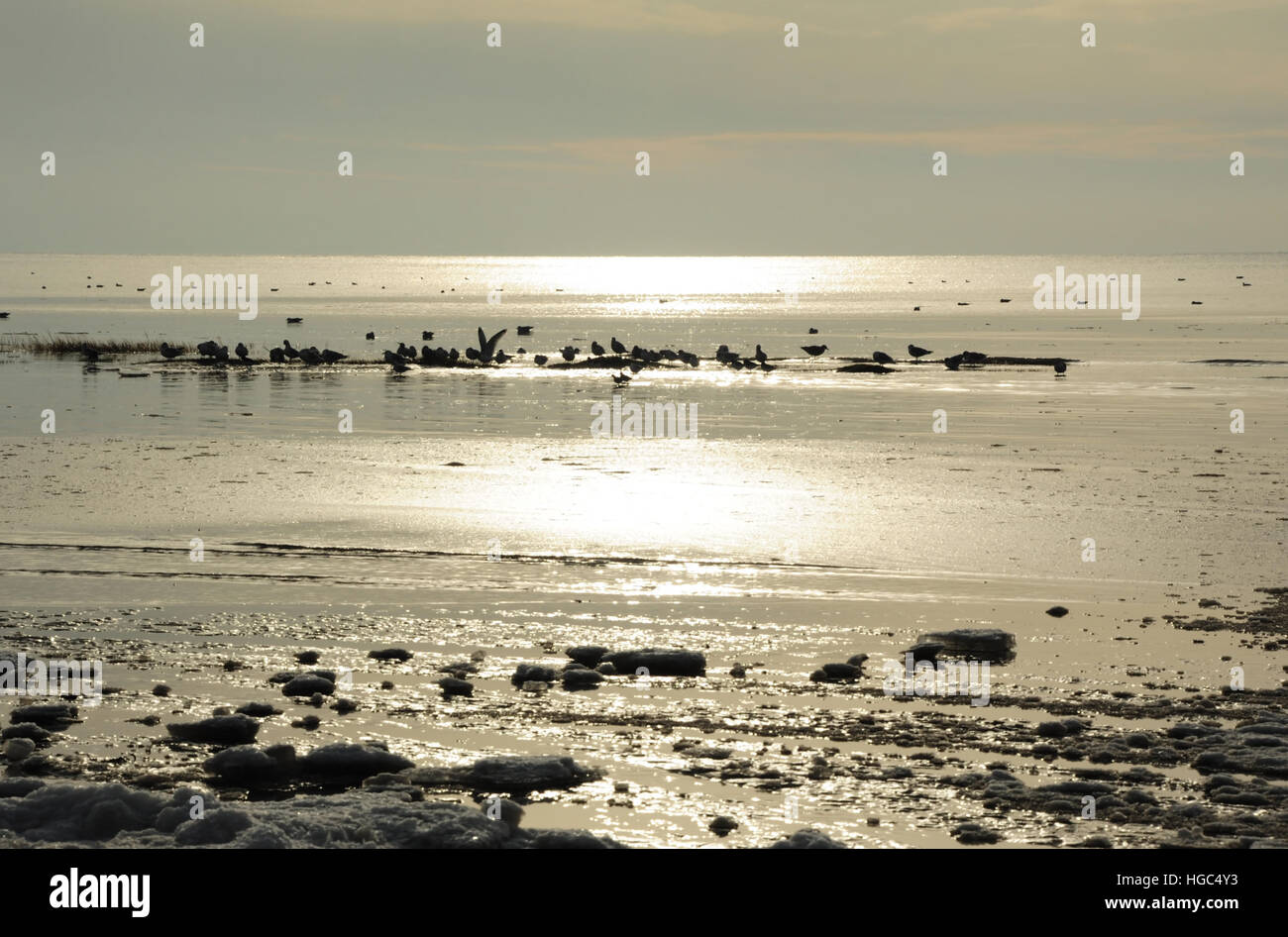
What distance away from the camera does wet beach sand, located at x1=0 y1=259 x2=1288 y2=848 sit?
1130 centimetres

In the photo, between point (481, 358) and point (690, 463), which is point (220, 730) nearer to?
point (690, 463)

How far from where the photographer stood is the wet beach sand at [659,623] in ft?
37.1

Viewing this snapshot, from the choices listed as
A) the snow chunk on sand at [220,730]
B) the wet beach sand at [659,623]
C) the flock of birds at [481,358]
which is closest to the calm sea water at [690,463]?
the wet beach sand at [659,623]

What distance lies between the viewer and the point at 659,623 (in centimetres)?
1783

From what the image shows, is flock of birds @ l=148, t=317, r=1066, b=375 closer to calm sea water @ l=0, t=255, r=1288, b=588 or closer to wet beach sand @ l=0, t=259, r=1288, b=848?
calm sea water @ l=0, t=255, r=1288, b=588

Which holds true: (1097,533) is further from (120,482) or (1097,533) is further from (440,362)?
(440,362)

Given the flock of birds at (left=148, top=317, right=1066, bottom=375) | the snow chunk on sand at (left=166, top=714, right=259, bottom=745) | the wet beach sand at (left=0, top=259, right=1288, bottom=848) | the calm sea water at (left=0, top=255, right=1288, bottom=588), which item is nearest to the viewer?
the wet beach sand at (left=0, top=259, right=1288, bottom=848)

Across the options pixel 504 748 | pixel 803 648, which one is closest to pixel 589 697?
pixel 504 748

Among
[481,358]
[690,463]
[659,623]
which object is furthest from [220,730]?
[481,358]

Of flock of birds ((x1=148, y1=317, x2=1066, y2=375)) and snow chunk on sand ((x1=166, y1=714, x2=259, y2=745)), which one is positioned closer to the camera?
snow chunk on sand ((x1=166, y1=714, x2=259, y2=745))

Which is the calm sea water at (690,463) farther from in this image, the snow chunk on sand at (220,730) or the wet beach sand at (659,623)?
the snow chunk on sand at (220,730)

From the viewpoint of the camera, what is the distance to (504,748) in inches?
509

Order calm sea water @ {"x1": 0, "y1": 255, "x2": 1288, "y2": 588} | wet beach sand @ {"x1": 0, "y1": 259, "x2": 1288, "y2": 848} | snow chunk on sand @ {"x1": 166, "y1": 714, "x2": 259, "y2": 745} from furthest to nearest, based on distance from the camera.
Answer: calm sea water @ {"x1": 0, "y1": 255, "x2": 1288, "y2": 588} < snow chunk on sand @ {"x1": 166, "y1": 714, "x2": 259, "y2": 745} < wet beach sand @ {"x1": 0, "y1": 259, "x2": 1288, "y2": 848}

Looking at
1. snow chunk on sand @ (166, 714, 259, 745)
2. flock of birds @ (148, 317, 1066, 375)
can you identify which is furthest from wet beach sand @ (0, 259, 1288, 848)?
flock of birds @ (148, 317, 1066, 375)
